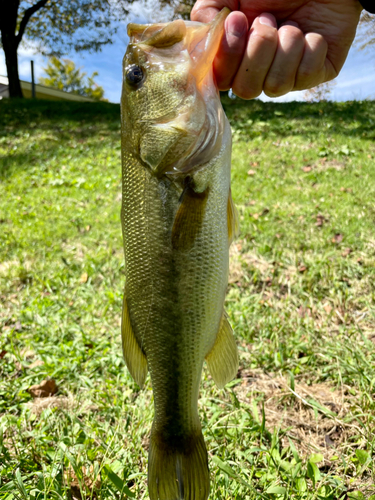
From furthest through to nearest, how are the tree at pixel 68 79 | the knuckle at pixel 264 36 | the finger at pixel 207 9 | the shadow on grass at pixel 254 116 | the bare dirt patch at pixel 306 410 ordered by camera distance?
the tree at pixel 68 79, the shadow on grass at pixel 254 116, the bare dirt patch at pixel 306 410, the finger at pixel 207 9, the knuckle at pixel 264 36

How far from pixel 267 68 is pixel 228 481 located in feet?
6.55

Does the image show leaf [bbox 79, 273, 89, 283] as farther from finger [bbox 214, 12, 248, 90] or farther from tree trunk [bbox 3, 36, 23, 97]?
tree trunk [bbox 3, 36, 23, 97]

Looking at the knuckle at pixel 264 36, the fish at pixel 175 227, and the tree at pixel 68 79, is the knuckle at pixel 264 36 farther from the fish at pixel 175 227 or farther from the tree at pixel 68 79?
the tree at pixel 68 79

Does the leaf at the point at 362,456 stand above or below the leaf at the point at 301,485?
above

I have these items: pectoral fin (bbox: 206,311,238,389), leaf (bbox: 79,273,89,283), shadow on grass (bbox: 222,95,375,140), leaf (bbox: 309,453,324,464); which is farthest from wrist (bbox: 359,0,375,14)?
shadow on grass (bbox: 222,95,375,140)

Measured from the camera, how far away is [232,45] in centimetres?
172

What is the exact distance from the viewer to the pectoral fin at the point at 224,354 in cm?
170

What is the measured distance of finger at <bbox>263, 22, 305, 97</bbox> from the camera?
1808 millimetres

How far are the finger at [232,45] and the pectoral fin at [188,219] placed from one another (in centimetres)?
63

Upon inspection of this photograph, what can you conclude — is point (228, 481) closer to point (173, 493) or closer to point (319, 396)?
point (173, 493)

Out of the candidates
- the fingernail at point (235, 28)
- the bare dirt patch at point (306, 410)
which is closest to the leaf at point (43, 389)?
the bare dirt patch at point (306, 410)

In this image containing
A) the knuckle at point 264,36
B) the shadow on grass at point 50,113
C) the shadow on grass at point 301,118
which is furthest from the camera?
the shadow on grass at point 50,113

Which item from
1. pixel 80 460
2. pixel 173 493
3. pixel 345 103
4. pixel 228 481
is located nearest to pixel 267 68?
pixel 173 493

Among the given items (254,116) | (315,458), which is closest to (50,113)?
(254,116)
